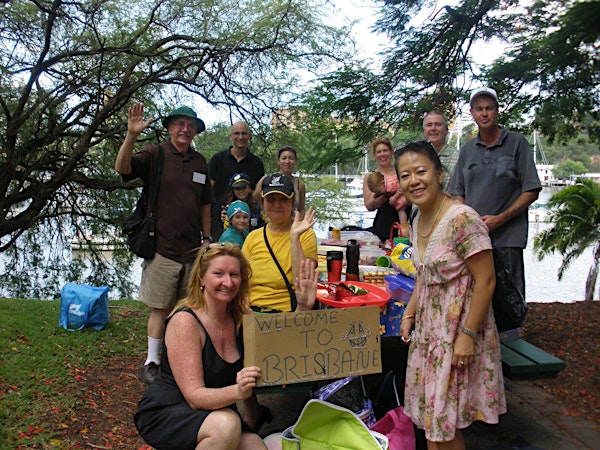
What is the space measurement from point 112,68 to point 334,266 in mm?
6386

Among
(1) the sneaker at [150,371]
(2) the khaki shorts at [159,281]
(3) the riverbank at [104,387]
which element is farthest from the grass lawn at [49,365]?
(2) the khaki shorts at [159,281]

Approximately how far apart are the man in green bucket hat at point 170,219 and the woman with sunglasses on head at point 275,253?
0.67m

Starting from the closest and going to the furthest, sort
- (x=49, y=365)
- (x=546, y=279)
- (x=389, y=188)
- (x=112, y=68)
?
(x=49, y=365) → (x=389, y=188) → (x=112, y=68) → (x=546, y=279)

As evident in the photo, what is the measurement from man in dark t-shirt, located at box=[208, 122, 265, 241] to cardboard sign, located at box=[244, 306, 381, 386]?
2706mm

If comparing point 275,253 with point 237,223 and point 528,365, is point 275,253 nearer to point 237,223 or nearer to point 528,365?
point 237,223

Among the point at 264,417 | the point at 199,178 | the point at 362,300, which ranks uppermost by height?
the point at 199,178

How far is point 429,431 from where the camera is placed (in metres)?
2.18

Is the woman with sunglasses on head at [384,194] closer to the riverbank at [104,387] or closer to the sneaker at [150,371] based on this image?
the riverbank at [104,387]

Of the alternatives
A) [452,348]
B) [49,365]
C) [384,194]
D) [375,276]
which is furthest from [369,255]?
[49,365]

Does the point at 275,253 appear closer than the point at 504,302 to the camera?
No

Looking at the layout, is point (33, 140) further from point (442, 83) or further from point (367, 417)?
point (367, 417)

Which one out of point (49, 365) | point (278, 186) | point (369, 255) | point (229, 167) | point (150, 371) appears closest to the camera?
point (278, 186)

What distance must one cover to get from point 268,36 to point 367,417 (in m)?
6.49

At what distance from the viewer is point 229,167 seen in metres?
4.84
